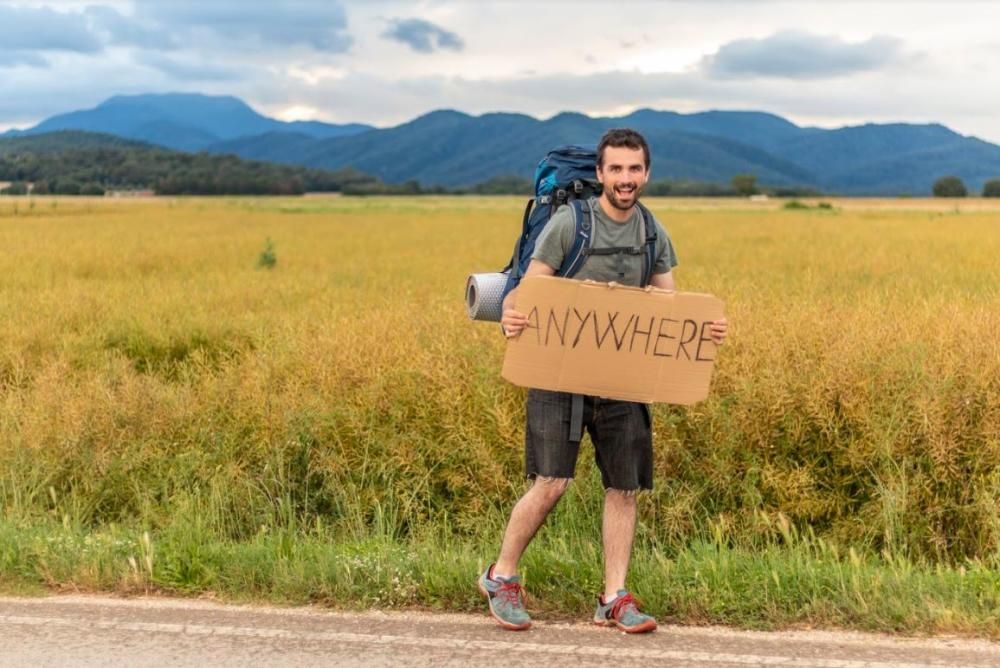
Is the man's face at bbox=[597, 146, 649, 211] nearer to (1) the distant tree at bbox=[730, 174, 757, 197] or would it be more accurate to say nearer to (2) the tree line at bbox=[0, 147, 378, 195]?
(2) the tree line at bbox=[0, 147, 378, 195]

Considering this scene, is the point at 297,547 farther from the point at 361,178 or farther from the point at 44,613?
the point at 361,178

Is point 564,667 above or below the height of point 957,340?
below

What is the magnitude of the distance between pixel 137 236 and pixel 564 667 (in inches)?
1156

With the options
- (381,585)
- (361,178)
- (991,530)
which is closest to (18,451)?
(381,585)

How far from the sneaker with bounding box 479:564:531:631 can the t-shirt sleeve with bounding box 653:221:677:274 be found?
1486 millimetres

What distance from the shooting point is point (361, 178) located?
15225cm

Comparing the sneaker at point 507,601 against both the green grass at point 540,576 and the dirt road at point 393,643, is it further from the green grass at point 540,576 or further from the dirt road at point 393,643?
the green grass at point 540,576

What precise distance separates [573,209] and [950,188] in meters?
122

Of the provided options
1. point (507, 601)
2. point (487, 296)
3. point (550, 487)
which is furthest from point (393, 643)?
point (487, 296)

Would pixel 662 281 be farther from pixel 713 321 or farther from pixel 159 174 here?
pixel 159 174

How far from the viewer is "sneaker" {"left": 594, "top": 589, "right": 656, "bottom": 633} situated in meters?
3.76

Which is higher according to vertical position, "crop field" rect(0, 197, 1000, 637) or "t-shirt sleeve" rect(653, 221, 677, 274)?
"t-shirt sleeve" rect(653, 221, 677, 274)

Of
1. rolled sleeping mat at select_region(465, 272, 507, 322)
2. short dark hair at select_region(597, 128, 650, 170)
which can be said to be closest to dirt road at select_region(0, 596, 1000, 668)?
rolled sleeping mat at select_region(465, 272, 507, 322)

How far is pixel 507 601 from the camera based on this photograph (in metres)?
3.88
